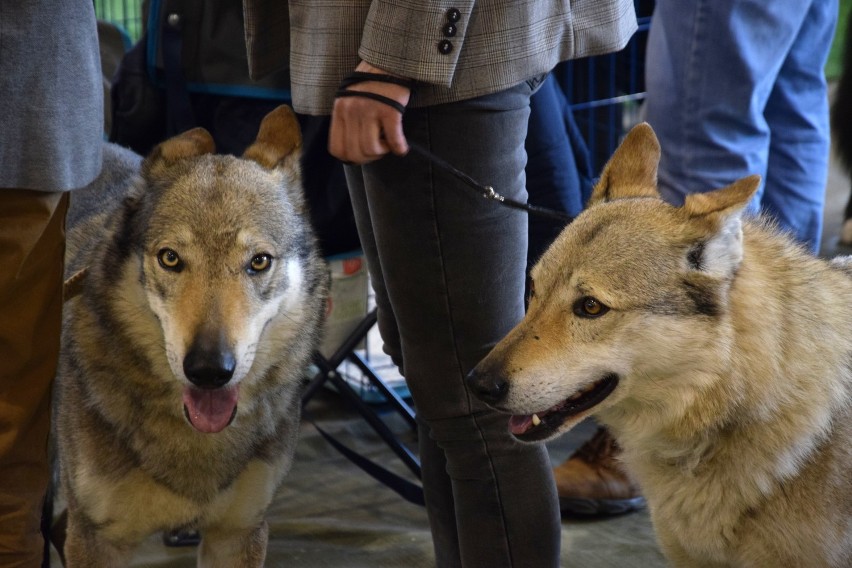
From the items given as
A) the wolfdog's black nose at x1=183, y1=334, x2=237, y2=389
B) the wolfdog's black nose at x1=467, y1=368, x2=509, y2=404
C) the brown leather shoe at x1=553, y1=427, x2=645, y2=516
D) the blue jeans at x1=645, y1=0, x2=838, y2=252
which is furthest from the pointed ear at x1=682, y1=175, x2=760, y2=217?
the brown leather shoe at x1=553, y1=427, x2=645, y2=516

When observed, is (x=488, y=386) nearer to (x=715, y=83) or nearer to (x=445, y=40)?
(x=445, y=40)

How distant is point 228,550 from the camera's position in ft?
6.95

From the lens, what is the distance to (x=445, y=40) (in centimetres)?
151

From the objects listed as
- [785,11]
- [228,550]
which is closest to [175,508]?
[228,550]

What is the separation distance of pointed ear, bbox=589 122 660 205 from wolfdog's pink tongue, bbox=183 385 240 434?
776 millimetres

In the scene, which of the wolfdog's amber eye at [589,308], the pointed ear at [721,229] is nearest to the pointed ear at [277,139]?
the wolfdog's amber eye at [589,308]

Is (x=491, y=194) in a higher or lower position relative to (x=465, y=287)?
higher

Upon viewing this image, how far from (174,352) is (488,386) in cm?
58

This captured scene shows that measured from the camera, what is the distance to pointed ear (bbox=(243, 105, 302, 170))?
6.97 ft

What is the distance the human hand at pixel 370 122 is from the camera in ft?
5.03

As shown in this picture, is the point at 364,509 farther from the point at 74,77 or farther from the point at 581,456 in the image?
the point at 74,77

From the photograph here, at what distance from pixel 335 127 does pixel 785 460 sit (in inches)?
35.8

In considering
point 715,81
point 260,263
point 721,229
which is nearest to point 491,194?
Answer: point 721,229

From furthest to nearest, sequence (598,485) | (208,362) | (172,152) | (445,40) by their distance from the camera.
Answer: (598,485) → (172,152) → (208,362) → (445,40)
